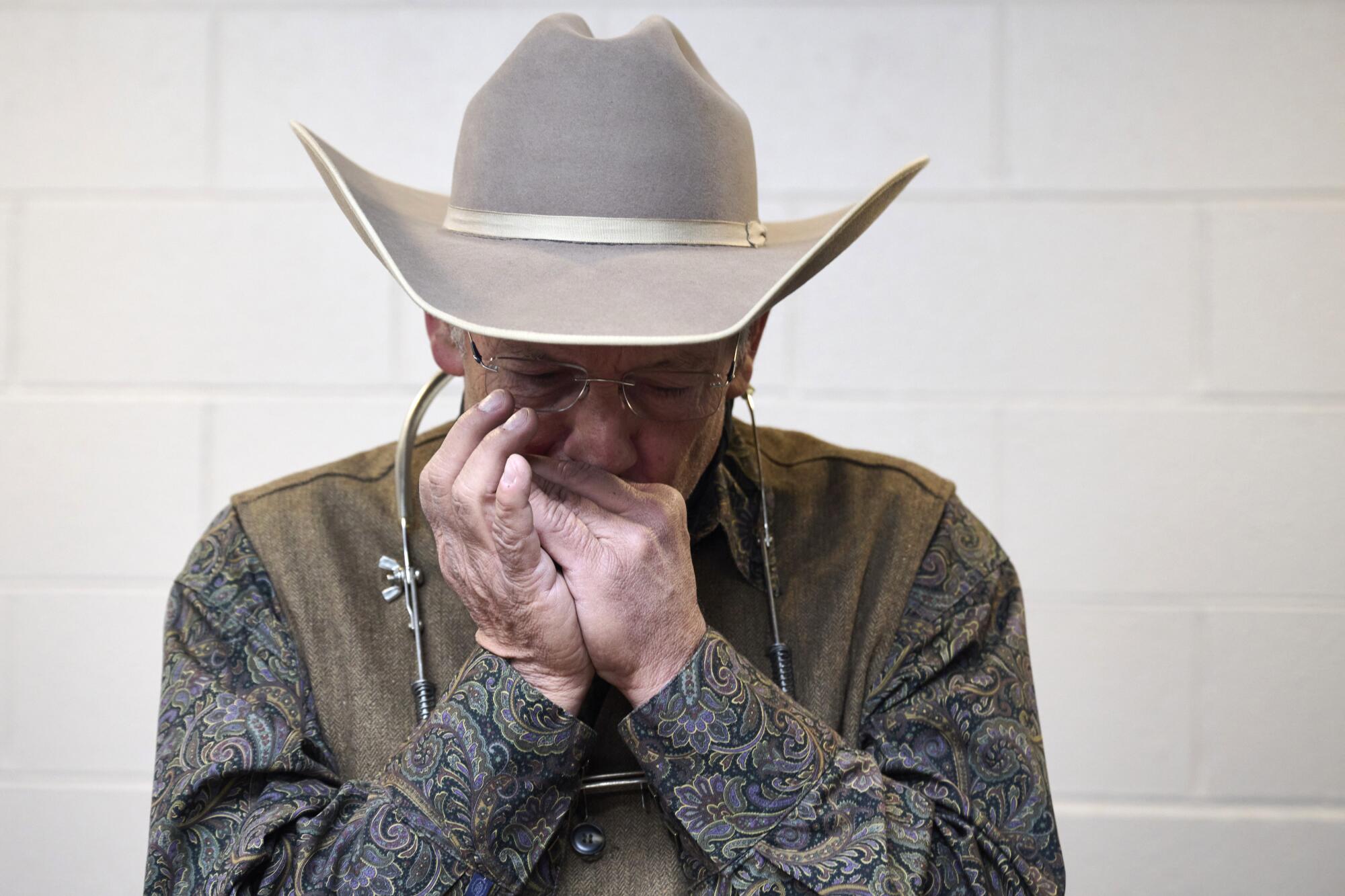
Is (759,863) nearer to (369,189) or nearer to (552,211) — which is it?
(552,211)

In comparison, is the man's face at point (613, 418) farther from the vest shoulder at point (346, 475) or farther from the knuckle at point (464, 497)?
the vest shoulder at point (346, 475)

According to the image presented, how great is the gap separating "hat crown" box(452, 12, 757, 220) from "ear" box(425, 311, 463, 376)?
164 mm

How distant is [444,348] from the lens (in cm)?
140

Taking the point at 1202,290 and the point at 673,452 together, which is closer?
the point at 673,452

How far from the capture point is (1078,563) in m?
2.32

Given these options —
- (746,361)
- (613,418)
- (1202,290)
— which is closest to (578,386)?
(613,418)

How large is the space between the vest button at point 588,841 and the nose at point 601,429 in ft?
1.12

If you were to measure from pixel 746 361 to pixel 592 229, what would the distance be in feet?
1.00

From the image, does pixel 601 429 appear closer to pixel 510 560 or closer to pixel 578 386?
pixel 578 386

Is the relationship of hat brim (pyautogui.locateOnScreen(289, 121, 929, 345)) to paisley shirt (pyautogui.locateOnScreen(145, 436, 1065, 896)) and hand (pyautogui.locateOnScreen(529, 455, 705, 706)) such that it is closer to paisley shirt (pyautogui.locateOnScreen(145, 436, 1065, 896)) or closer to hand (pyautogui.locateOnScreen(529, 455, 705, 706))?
hand (pyautogui.locateOnScreen(529, 455, 705, 706))

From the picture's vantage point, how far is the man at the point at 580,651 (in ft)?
3.77

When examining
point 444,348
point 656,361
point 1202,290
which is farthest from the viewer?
point 1202,290

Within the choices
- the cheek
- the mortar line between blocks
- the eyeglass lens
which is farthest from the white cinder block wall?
the eyeglass lens

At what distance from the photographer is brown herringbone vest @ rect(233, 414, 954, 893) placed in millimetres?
1333
